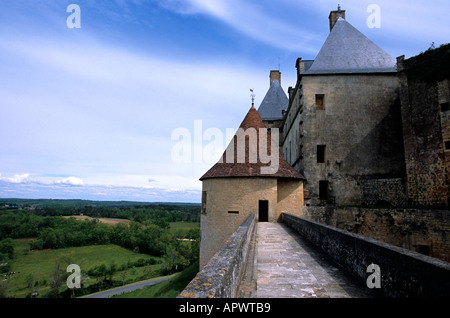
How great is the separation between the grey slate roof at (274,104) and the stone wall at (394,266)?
24398mm

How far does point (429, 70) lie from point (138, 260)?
63.7 meters

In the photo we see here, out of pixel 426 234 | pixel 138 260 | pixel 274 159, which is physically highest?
pixel 274 159

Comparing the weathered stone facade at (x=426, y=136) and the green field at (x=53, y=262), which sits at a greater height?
the weathered stone facade at (x=426, y=136)

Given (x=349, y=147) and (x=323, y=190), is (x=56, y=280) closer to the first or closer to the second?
(x=323, y=190)

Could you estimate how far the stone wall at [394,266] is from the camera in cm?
225

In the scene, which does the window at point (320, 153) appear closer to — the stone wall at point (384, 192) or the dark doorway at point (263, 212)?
the stone wall at point (384, 192)

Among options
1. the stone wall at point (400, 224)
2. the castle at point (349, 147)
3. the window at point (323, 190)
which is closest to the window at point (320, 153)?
the castle at point (349, 147)

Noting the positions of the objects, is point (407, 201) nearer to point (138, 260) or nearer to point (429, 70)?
point (429, 70)

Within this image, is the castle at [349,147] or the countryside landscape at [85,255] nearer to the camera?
the castle at [349,147]

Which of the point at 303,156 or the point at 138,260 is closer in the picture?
the point at 303,156

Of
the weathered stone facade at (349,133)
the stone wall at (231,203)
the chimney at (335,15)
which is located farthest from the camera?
the chimney at (335,15)
